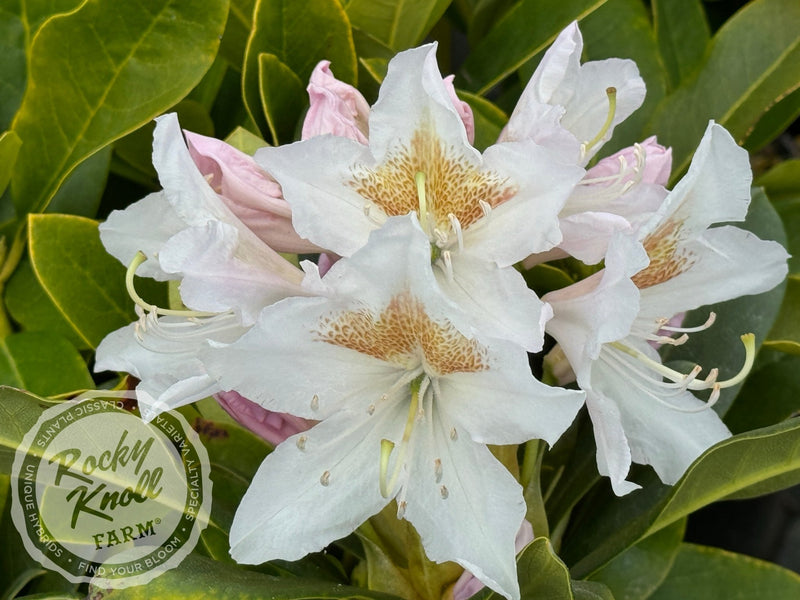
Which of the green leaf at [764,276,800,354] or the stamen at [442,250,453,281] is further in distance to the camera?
the green leaf at [764,276,800,354]

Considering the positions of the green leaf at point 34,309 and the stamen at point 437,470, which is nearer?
the stamen at point 437,470

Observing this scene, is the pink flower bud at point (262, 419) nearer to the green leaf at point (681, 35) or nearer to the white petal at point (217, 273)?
the white petal at point (217, 273)

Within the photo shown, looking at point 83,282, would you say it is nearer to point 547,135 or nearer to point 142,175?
point 142,175

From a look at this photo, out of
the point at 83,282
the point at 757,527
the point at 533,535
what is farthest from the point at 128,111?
the point at 757,527

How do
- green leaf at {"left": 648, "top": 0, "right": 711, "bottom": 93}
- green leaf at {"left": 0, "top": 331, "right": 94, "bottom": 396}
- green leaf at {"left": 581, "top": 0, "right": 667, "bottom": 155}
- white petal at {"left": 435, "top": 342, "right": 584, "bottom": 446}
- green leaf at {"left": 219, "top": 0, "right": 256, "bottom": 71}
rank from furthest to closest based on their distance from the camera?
green leaf at {"left": 648, "top": 0, "right": 711, "bottom": 93}
green leaf at {"left": 581, "top": 0, "right": 667, "bottom": 155}
green leaf at {"left": 219, "top": 0, "right": 256, "bottom": 71}
green leaf at {"left": 0, "top": 331, "right": 94, "bottom": 396}
white petal at {"left": 435, "top": 342, "right": 584, "bottom": 446}

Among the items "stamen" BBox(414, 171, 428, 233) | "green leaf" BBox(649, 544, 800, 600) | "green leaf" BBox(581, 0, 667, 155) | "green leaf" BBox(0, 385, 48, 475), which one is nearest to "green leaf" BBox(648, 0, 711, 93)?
"green leaf" BBox(581, 0, 667, 155)

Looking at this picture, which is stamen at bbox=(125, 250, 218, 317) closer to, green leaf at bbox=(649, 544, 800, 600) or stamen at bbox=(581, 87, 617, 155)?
stamen at bbox=(581, 87, 617, 155)

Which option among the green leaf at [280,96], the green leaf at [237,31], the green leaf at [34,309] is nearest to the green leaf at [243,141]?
the green leaf at [280,96]
